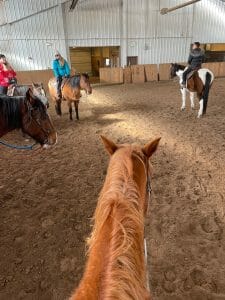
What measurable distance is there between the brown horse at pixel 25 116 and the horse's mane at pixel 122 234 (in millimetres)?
3226

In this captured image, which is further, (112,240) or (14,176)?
(14,176)

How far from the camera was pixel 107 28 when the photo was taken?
17.2 meters

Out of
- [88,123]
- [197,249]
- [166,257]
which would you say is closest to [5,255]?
[166,257]

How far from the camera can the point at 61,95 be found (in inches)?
349

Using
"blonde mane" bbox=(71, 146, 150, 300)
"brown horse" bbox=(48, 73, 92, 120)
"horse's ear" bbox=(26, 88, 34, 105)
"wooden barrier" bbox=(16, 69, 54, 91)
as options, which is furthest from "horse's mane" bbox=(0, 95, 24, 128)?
"wooden barrier" bbox=(16, 69, 54, 91)

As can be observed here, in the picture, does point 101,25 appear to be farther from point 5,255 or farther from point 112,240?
point 112,240

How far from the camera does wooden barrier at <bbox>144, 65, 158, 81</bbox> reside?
1747 centimetres

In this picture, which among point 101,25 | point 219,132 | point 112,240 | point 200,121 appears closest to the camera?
point 112,240

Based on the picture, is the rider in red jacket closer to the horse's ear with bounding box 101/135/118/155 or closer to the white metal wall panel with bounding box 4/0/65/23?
the horse's ear with bounding box 101/135/118/155

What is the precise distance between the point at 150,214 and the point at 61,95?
21.8 ft

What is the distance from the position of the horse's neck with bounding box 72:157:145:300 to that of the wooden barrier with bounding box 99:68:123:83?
55.5ft

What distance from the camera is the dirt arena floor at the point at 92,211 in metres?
2.58

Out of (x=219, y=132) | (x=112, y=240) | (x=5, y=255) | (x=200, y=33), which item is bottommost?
(x=5, y=255)

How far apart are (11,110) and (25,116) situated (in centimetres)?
25
